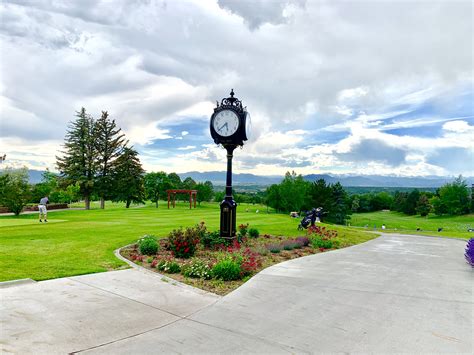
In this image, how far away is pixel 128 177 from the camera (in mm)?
51188

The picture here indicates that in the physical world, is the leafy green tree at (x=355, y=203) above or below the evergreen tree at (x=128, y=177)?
below

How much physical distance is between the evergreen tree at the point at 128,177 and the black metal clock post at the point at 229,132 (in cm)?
4242

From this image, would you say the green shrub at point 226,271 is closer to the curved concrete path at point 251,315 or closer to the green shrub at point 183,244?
the curved concrete path at point 251,315

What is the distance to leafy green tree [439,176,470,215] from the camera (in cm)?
7388

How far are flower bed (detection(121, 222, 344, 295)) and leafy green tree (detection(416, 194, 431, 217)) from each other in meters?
87.7

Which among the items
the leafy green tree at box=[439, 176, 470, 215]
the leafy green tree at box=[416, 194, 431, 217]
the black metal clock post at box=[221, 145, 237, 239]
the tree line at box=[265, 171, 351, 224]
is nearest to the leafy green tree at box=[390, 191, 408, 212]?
the leafy green tree at box=[416, 194, 431, 217]

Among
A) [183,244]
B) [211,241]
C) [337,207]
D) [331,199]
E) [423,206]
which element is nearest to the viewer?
[183,244]

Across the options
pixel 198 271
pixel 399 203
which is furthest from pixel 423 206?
pixel 198 271

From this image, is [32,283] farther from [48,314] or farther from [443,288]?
[443,288]

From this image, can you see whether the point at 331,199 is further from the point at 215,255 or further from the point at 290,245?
the point at 215,255

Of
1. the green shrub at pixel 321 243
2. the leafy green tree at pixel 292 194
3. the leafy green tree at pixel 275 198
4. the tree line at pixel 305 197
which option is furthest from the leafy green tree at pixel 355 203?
the green shrub at pixel 321 243

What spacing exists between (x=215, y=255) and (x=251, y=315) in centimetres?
471

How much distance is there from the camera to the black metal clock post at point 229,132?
38.2 feet

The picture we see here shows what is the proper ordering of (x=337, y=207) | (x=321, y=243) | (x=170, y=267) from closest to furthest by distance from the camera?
(x=170, y=267) < (x=321, y=243) < (x=337, y=207)
